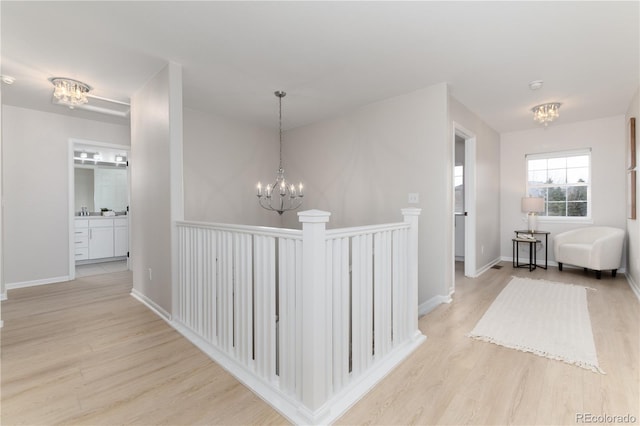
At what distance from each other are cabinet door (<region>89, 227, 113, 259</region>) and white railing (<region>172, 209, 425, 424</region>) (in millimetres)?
4342

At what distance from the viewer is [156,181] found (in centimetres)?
296

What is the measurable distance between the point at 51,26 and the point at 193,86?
1243mm

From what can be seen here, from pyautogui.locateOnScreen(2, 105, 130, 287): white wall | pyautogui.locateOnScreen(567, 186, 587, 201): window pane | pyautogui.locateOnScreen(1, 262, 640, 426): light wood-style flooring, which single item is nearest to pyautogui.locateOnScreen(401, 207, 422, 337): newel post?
pyautogui.locateOnScreen(1, 262, 640, 426): light wood-style flooring

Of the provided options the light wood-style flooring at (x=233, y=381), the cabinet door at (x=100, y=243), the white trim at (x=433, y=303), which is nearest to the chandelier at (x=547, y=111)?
the light wood-style flooring at (x=233, y=381)

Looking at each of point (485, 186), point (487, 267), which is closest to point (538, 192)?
point (485, 186)

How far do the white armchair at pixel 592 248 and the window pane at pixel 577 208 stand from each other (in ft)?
1.05

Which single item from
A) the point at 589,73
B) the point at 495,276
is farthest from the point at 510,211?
the point at 589,73

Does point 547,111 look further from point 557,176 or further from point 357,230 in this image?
point 357,230

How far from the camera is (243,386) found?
5.97 ft

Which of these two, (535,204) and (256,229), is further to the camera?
(535,204)

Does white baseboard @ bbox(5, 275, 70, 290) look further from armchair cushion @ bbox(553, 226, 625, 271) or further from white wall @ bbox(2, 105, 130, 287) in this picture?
armchair cushion @ bbox(553, 226, 625, 271)

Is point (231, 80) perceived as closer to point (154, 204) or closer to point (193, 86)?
point (193, 86)

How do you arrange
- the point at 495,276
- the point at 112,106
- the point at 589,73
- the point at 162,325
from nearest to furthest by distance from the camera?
1. the point at 162,325
2. the point at 589,73
3. the point at 112,106
4. the point at 495,276

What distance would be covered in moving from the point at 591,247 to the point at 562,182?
138 centimetres
